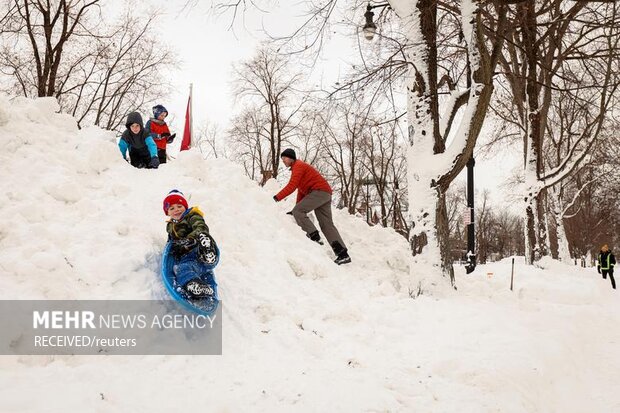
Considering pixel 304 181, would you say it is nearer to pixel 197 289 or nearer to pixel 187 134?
pixel 197 289

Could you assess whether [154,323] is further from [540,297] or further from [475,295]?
[540,297]

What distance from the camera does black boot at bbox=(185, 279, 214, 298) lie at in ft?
13.1

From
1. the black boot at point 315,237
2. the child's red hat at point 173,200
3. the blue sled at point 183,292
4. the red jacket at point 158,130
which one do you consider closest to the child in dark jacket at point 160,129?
the red jacket at point 158,130

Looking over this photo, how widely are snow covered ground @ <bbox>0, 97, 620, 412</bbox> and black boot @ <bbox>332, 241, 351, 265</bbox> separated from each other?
0.54ft

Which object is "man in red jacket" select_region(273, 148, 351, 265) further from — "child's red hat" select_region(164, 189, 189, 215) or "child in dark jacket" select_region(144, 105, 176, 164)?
"child in dark jacket" select_region(144, 105, 176, 164)

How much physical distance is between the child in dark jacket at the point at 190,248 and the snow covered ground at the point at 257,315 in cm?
35

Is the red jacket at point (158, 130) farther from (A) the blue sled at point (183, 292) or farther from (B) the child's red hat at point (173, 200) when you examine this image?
(A) the blue sled at point (183, 292)

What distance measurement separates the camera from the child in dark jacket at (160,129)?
27.7ft

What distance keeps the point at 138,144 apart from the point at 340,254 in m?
4.50

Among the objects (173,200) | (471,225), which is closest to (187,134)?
(173,200)

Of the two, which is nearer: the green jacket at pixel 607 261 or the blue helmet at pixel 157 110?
the blue helmet at pixel 157 110

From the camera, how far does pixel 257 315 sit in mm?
4473

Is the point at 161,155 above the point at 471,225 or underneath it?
above

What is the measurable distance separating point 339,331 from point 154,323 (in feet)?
6.51
